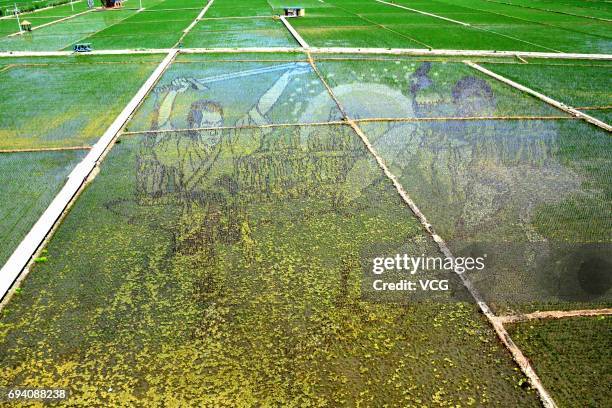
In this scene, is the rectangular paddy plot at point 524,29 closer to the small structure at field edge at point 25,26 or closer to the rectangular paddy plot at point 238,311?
the rectangular paddy plot at point 238,311

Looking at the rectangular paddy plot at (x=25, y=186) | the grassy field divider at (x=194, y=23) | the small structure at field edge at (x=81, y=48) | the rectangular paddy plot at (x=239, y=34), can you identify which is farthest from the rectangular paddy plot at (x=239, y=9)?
the rectangular paddy plot at (x=25, y=186)

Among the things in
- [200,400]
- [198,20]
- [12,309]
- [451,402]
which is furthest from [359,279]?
[198,20]

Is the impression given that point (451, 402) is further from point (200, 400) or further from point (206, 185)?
point (206, 185)

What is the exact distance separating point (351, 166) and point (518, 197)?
2299 millimetres

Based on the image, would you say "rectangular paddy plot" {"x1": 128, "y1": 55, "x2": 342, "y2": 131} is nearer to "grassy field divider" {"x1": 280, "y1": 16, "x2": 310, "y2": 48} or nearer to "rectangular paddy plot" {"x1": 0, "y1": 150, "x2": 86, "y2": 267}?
"rectangular paddy plot" {"x1": 0, "y1": 150, "x2": 86, "y2": 267}

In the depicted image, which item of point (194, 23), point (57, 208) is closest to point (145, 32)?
point (194, 23)

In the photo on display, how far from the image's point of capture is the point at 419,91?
32.1ft

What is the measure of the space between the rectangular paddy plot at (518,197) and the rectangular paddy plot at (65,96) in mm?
5281

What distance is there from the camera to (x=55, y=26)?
1939 centimetres

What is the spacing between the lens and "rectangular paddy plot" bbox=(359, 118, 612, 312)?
416cm

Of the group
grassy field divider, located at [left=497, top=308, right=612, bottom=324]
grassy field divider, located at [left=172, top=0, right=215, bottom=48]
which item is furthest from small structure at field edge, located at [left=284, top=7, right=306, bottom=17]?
grassy field divider, located at [left=497, top=308, right=612, bottom=324]

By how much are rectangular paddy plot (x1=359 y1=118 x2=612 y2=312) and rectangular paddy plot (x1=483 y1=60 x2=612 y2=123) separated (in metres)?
1.30

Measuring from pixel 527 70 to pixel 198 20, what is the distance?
49.4ft

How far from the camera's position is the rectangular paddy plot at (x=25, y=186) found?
501cm
